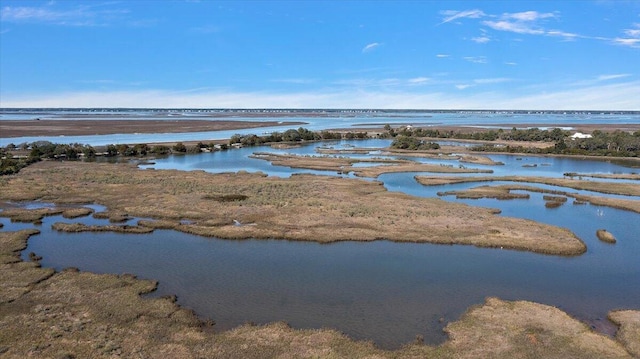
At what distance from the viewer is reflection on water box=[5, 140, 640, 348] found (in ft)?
79.9

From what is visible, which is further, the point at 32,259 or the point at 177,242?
the point at 177,242

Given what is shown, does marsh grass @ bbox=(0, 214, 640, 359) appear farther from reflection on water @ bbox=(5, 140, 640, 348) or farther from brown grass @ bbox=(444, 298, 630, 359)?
reflection on water @ bbox=(5, 140, 640, 348)

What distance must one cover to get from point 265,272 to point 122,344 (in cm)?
1149

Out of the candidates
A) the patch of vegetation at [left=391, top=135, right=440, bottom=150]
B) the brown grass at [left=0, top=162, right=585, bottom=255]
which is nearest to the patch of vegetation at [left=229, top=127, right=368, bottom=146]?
the patch of vegetation at [left=391, top=135, right=440, bottom=150]

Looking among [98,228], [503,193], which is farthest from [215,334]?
[503,193]

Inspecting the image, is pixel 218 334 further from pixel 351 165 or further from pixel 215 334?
pixel 351 165

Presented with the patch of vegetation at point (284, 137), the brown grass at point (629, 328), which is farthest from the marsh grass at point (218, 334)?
the patch of vegetation at point (284, 137)

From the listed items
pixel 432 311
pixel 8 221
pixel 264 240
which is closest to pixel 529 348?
pixel 432 311

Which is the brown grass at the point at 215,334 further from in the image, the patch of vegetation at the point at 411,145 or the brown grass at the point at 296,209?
the patch of vegetation at the point at 411,145

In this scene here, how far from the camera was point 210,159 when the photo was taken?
95.7 metres

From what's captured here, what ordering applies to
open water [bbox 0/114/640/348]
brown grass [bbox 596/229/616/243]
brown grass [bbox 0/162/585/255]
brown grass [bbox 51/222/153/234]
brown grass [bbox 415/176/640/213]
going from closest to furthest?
open water [bbox 0/114/640/348], brown grass [bbox 0/162/585/255], brown grass [bbox 596/229/616/243], brown grass [bbox 51/222/153/234], brown grass [bbox 415/176/640/213]

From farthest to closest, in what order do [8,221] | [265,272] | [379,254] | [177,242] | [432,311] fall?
[8,221] → [177,242] → [379,254] → [265,272] → [432,311]

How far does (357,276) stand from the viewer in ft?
97.7

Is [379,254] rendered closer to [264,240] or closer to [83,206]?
[264,240]
